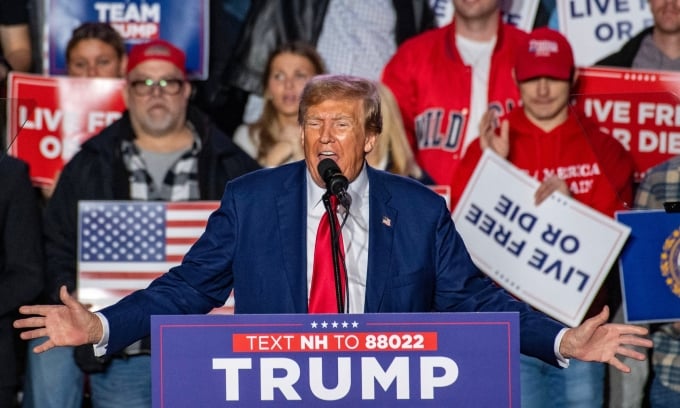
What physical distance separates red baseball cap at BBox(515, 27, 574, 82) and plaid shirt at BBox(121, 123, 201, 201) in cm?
154

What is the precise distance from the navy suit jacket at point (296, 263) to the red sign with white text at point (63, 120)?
270 cm

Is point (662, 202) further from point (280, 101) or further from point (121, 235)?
point (121, 235)

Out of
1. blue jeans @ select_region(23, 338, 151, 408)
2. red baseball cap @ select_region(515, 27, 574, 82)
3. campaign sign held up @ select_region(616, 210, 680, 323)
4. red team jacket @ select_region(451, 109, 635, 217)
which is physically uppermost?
red baseball cap @ select_region(515, 27, 574, 82)

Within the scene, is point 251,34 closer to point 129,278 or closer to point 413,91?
point 413,91

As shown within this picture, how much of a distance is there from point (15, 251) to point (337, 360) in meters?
2.87

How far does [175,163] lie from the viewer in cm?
589

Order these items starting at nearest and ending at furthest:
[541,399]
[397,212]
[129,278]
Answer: [397,212] < [541,399] < [129,278]

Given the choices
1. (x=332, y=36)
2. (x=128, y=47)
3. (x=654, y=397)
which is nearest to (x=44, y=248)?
(x=128, y=47)

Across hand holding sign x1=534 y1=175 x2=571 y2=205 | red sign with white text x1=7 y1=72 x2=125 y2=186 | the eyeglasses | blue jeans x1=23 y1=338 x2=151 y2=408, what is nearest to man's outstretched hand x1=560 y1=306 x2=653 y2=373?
hand holding sign x1=534 y1=175 x2=571 y2=205

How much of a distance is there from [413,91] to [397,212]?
2.79 meters

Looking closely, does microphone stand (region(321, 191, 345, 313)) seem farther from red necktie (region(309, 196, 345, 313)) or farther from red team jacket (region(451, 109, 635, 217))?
red team jacket (region(451, 109, 635, 217))

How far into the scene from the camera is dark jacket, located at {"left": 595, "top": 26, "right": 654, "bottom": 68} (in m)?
6.63

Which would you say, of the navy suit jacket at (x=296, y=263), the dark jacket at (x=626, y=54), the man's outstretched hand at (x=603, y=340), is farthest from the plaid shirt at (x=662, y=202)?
the man's outstretched hand at (x=603, y=340)

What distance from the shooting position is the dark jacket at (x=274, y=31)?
22.1ft
